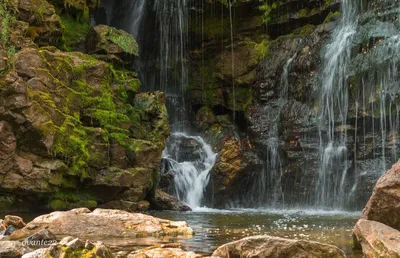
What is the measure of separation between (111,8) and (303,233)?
784 inches

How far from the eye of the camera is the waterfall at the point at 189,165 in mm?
18250

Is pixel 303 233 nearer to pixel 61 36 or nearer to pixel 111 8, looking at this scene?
pixel 61 36

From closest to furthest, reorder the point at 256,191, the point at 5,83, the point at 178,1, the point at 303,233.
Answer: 1. the point at 303,233
2. the point at 5,83
3. the point at 256,191
4. the point at 178,1

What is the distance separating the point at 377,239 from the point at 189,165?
1367 centimetres

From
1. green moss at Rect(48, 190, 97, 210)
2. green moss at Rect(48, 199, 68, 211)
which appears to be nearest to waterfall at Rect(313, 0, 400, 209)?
green moss at Rect(48, 190, 97, 210)

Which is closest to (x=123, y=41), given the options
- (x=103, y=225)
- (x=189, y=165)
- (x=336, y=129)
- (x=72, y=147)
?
(x=189, y=165)

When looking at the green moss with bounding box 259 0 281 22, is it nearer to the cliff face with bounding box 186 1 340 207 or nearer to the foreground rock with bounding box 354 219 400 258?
the cliff face with bounding box 186 1 340 207

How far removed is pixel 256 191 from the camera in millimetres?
19453

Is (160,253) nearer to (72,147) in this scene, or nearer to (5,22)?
(72,147)

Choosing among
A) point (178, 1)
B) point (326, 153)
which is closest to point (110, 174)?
point (326, 153)

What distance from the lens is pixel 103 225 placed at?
8.20 meters

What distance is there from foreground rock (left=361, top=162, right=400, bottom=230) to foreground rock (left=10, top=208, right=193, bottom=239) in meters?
3.31

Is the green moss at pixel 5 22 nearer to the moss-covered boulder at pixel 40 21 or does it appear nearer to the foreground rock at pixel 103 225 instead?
the moss-covered boulder at pixel 40 21

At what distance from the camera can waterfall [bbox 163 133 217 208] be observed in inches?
719
